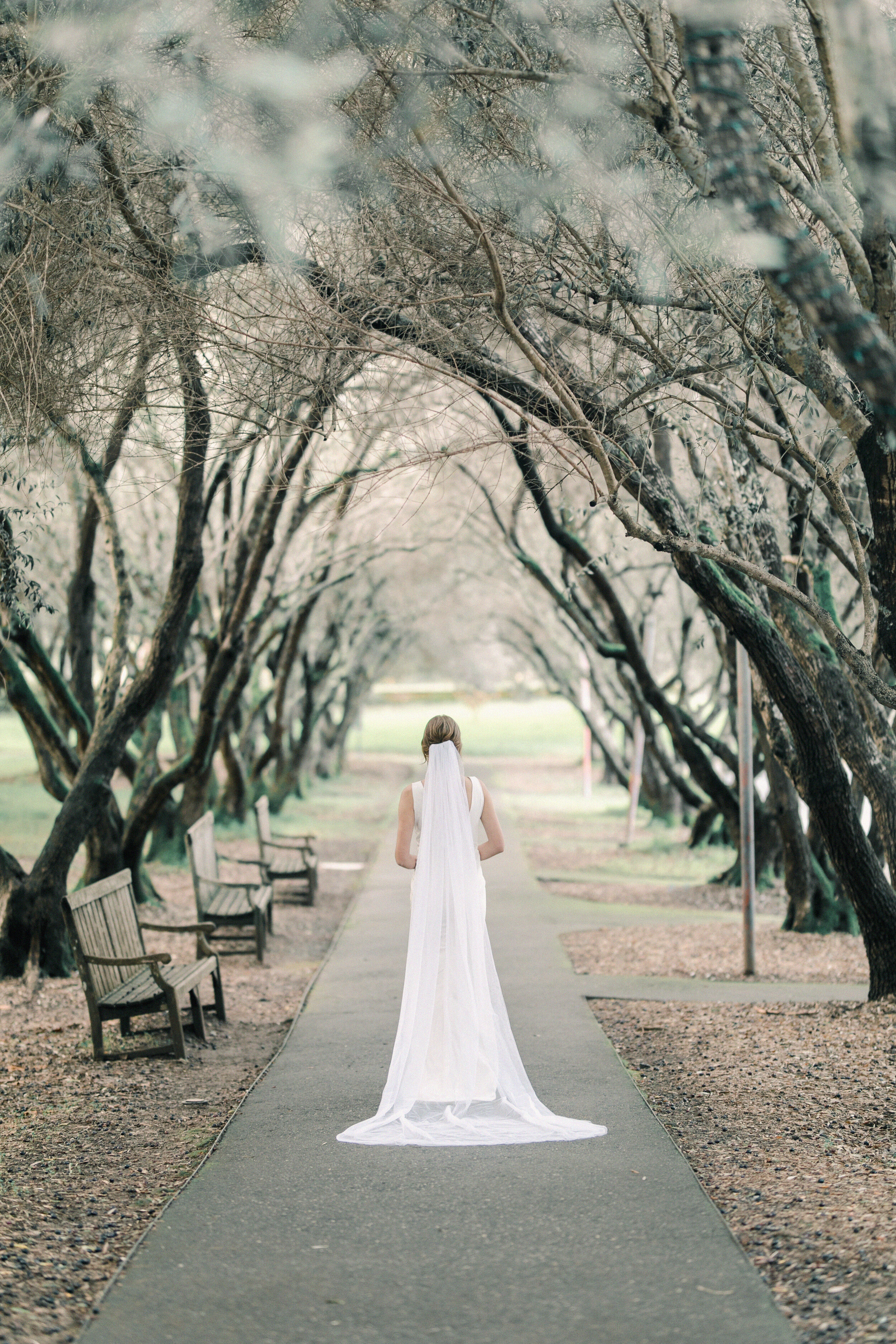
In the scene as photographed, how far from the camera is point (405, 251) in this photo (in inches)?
274

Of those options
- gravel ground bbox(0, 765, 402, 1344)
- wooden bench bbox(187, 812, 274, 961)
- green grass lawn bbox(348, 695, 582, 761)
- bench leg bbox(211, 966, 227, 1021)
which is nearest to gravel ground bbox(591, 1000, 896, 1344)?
gravel ground bbox(0, 765, 402, 1344)

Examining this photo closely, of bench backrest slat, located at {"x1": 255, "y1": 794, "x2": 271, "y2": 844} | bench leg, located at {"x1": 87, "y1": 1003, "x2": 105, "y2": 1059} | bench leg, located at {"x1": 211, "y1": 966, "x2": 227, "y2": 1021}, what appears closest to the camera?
bench leg, located at {"x1": 87, "y1": 1003, "x2": 105, "y2": 1059}

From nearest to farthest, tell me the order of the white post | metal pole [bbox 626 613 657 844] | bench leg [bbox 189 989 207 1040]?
bench leg [bbox 189 989 207 1040]
metal pole [bbox 626 613 657 844]
the white post

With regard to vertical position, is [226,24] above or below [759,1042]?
above

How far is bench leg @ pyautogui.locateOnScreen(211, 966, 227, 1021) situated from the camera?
8836 mm

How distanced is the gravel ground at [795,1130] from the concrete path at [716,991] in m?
0.23

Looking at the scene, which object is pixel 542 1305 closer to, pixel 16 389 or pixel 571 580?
pixel 16 389

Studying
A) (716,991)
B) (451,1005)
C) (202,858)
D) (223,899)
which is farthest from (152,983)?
(716,991)

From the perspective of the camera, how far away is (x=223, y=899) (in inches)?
476

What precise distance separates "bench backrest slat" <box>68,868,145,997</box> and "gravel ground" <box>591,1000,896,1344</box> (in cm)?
328

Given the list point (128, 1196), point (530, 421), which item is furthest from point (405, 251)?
point (128, 1196)

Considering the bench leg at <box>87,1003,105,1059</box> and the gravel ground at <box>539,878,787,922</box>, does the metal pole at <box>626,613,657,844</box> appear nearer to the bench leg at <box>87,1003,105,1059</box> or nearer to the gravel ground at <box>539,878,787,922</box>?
the gravel ground at <box>539,878,787,922</box>

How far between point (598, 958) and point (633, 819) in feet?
37.3

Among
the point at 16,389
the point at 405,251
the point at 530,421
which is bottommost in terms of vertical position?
the point at 530,421
